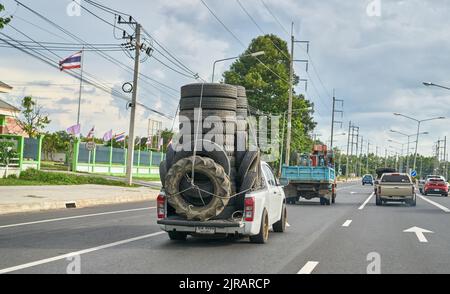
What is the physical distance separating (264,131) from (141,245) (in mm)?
48667

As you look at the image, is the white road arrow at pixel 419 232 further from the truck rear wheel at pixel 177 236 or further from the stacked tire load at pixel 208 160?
the truck rear wheel at pixel 177 236

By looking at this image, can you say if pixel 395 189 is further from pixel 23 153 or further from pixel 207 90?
pixel 23 153

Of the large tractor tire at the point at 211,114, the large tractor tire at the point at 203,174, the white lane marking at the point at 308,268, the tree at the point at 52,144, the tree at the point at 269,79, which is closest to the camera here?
the white lane marking at the point at 308,268

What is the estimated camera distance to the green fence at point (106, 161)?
141ft

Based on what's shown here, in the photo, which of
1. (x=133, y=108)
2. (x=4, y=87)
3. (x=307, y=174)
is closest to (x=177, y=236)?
(x=307, y=174)

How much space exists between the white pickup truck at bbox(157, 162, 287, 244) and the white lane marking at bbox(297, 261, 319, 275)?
179cm

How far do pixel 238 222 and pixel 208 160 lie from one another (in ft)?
4.14

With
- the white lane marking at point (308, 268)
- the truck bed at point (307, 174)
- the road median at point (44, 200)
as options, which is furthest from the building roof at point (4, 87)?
the white lane marking at point (308, 268)

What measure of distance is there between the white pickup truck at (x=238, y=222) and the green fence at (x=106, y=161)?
32540mm

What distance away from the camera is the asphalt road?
8.40 metres

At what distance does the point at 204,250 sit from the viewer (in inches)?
406

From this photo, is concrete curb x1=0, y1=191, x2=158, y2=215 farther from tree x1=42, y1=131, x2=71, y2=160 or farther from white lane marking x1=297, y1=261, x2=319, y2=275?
tree x1=42, y1=131, x2=71, y2=160
